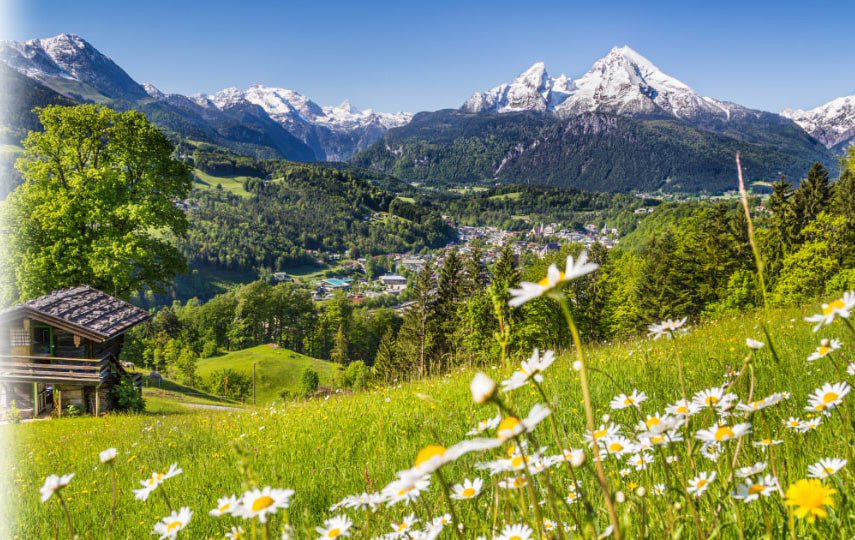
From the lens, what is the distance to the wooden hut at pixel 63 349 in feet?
47.3

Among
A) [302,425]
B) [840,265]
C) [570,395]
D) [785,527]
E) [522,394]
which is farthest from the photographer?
Answer: [840,265]

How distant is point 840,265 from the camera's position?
1014 inches

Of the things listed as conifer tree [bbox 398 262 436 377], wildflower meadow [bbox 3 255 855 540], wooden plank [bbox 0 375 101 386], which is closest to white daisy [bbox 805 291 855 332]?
wildflower meadow [bbox 3 255 855 540]

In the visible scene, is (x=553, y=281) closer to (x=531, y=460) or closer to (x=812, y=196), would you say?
(x=531, y=460)

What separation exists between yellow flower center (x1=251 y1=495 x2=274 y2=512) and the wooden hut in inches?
635

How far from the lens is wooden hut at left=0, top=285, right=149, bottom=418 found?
1441cm

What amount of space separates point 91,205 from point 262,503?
1993 centimetres

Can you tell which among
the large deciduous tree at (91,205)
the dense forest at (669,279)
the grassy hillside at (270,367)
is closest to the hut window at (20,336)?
the large deciduous tree at (91,205)

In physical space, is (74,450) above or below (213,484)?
below

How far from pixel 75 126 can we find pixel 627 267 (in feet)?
159

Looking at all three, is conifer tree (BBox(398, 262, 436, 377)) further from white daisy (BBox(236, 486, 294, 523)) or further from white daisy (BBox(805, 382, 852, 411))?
white daisy (BBox(236, 486, 294, 523))

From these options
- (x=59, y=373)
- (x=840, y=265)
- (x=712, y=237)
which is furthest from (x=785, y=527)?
(x=712, y=237)

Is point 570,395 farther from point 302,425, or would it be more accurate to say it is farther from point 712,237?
point 712,237

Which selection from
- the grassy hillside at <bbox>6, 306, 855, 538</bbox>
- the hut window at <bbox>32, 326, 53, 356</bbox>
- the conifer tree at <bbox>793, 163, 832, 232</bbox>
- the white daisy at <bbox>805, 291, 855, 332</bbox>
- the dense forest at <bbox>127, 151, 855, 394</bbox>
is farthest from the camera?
the conifer tree at <bbox>793, 163, 832, 232</bbox>
